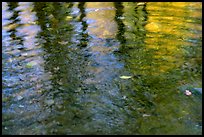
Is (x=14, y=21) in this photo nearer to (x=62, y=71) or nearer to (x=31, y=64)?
(x=31, y=64)

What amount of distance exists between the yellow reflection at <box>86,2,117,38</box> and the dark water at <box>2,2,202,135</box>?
0.02 m

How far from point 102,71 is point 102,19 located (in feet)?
9.83

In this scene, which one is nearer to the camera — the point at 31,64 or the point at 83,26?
the point at 31,64

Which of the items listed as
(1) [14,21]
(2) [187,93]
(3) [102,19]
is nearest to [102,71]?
(2) [187,93]

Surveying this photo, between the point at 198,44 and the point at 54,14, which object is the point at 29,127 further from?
the point at 54,14

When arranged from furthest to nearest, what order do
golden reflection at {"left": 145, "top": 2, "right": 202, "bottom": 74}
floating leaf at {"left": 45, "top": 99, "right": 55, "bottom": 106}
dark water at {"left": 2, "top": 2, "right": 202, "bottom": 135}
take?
golden reflection at {"left": 145, "top": 2, "right": 202, "bottom": 74}
floating leaf at {"left": 45, "top": 99, "right": 55, "bottom": 106}
dark water at {"left": 2, "top": 2, "right": 202, "bottom": 135}

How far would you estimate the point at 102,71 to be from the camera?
18.9 ft

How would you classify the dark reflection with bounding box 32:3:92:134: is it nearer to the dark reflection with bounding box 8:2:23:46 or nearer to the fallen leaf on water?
the dark reflection with bounding box 8:2:23:46

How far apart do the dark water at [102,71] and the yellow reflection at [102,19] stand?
22 millimetres

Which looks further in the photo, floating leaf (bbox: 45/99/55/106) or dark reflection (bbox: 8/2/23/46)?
dark reflection (bbox: 8/2/23/46)

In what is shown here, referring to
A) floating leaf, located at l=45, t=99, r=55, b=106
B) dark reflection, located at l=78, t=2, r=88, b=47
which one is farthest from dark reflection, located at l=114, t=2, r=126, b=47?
floating leaf, located at l=45, t=99, r=55, b=106

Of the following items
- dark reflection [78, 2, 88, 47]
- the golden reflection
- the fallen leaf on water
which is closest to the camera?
the fallen leaf on water

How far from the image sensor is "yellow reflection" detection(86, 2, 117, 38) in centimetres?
759

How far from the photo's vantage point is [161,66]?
5.83 m
